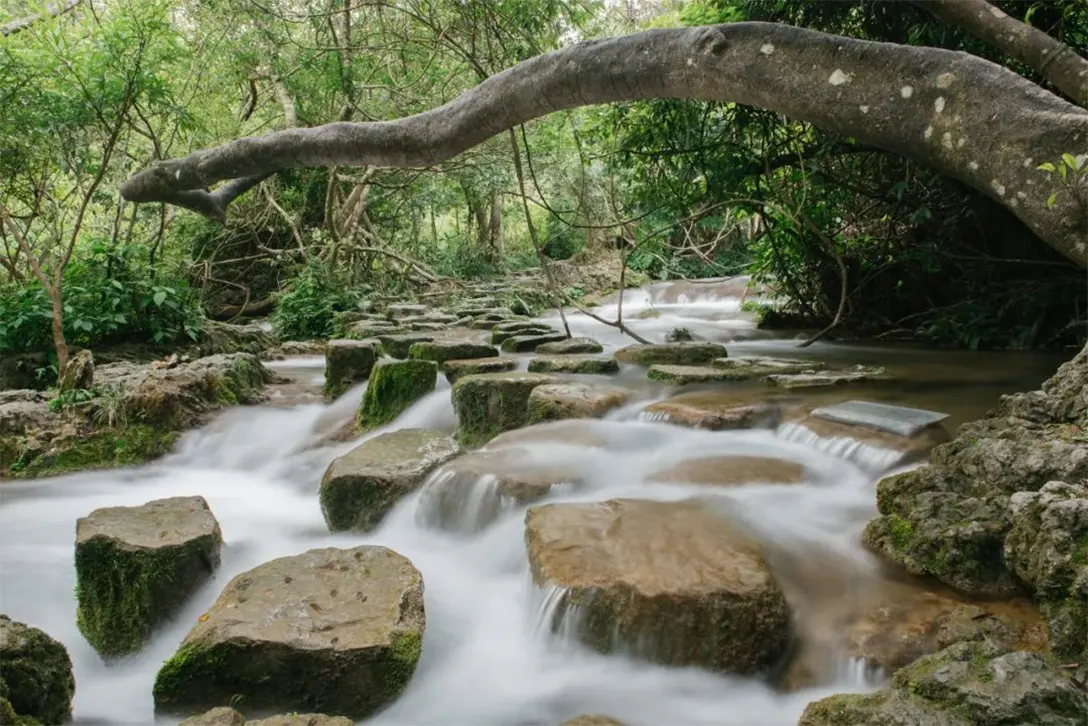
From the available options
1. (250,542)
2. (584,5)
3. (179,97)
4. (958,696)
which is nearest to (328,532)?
(250,542)

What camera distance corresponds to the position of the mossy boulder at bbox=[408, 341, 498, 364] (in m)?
6.16

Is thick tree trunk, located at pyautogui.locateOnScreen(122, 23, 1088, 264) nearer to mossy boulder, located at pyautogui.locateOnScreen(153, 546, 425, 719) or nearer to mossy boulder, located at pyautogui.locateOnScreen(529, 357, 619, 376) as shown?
mossy boulder, located at pyautogui.locateOnScreen(529, 357, 619, 376)

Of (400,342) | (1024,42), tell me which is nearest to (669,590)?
(1024,42)

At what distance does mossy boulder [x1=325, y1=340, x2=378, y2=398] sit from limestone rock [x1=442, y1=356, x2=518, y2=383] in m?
0.88

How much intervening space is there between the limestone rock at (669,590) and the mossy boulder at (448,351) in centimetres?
344

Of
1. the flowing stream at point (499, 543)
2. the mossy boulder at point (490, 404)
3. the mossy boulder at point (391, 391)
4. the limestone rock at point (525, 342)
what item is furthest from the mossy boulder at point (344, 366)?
the mossy boulder at point (490, 404)

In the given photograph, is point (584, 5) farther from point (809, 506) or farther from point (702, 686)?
point (702, 686)

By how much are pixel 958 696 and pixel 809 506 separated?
57.8 inches

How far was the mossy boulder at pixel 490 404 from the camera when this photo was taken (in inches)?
186

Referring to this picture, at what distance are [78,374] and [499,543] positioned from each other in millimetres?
4179

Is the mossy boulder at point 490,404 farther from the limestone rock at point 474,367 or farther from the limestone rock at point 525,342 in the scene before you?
the limestone rock at point 525,342

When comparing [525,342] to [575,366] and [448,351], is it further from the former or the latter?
[575,366]

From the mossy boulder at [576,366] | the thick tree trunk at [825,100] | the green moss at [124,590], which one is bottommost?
the green moss at [124,590]

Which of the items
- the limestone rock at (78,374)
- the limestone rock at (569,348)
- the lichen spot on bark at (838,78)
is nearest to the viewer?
the lichen spot on bark at (838,78)
